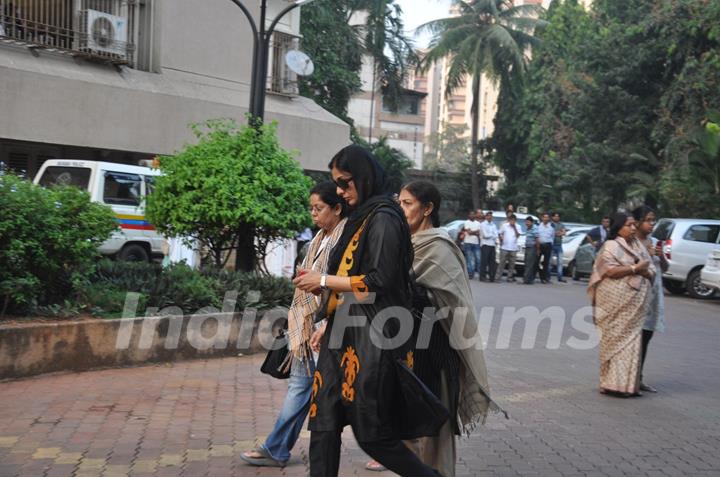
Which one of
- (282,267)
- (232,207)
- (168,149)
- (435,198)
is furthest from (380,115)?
(435,198)

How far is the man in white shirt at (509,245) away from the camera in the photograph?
20531mm

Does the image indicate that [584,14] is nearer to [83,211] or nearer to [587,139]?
[587,139]

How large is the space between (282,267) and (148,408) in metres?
7.80

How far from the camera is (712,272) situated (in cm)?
1655

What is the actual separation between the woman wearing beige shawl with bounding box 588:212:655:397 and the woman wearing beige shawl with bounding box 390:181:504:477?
3514 millimetres

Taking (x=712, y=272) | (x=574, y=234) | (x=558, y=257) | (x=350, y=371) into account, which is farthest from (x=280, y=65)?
(x=350, y=371)

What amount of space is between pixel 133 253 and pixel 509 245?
913 centimetres

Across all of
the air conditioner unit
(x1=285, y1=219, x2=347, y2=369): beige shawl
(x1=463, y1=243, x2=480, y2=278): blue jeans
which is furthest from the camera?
(x1=463, y1=243, x2=480, y2=278): blue jeans

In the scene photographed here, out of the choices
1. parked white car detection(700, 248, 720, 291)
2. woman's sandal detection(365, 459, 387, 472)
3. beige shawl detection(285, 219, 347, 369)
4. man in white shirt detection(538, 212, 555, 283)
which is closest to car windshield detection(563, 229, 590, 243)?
man in white shirt detection(538, 212, 555, 283)

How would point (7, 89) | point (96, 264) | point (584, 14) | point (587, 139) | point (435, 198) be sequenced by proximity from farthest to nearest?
point (584, 14) → point (587, 139) → point (7, 89) → point (96, 264) → point (435, 198)

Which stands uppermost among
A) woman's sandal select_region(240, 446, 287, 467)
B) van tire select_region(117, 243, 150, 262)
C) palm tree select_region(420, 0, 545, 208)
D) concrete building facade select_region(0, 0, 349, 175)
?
palm tree select_region(420, 0, 545, 208)

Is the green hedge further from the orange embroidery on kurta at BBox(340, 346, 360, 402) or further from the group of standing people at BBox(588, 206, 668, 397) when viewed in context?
the orange embroidery on kurta at BBox(340, 346, 360, 402)

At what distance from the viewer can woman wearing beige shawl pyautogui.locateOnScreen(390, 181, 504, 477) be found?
14.2 ft

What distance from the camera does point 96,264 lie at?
839cm
